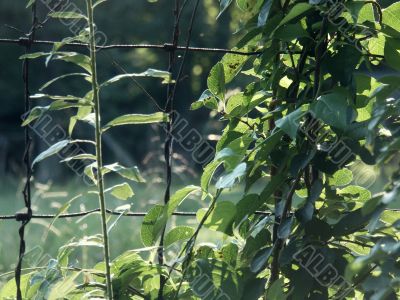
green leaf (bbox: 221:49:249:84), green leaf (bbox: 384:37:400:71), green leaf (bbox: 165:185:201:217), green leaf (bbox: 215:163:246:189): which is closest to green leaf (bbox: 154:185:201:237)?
green leaf (bbox: 165:185:201:217)

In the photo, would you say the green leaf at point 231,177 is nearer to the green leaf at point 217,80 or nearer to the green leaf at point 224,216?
the green leaf at point 224,216

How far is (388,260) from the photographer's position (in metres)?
0.89

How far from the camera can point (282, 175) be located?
107cm

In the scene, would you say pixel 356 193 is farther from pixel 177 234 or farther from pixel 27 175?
pixel 27 175

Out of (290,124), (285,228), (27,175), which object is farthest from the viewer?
(27,175)

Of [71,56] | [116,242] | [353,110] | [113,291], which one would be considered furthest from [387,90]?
[116,242]

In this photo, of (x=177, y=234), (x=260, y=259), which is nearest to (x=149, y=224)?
(x=177, y=234)

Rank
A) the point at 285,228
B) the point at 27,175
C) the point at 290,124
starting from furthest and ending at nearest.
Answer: the point at 27,175, the point at 285,228, the point at 290,124

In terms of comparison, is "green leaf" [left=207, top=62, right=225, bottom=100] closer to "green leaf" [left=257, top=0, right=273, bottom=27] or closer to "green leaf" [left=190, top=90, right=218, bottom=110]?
"green leaf" [left=190, top=90, right=218, bottom=110]

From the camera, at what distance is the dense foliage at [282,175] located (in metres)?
1.01

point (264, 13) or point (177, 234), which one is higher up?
point (264, 13)

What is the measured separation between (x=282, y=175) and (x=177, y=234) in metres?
0.20

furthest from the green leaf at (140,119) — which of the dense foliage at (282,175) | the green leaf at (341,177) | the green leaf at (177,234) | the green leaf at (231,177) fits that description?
the green leaf at (341,177)

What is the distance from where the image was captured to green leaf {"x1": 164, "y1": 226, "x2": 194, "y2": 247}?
114 cm
